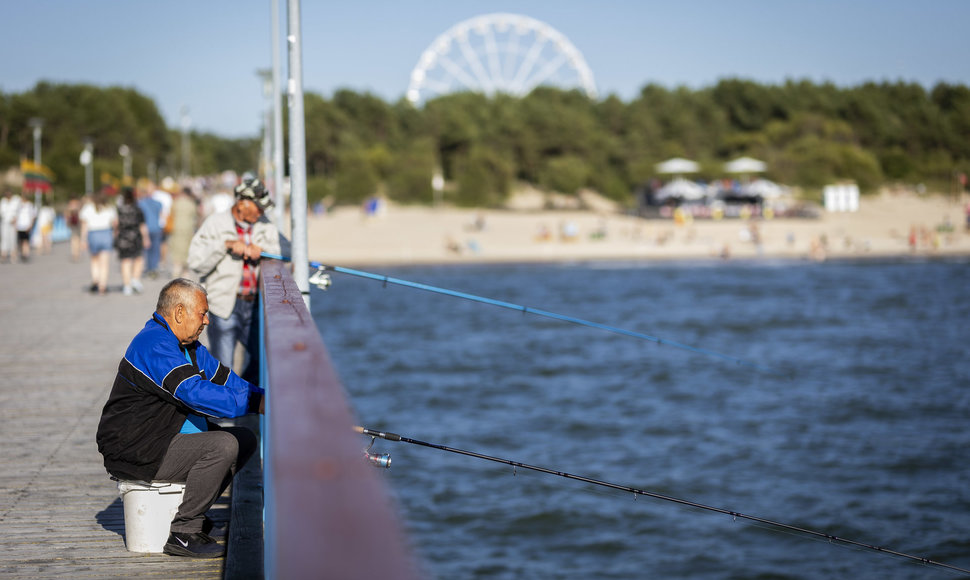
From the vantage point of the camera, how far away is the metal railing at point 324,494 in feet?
5.02

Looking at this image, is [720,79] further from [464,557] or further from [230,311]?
[230,311]

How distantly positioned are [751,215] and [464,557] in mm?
Result: 51911

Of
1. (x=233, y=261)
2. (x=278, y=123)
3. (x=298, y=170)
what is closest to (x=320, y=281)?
(x=298, y=170)

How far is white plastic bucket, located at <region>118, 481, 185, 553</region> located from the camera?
4.29 m

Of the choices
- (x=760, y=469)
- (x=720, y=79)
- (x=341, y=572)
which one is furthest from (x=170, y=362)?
(x=720, y=79)

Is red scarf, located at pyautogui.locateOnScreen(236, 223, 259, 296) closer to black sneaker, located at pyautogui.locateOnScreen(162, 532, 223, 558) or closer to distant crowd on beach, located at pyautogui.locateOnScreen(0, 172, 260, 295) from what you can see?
black sneaker, located at pyautogui.locateOnScreen(162, 532, 223, 558)

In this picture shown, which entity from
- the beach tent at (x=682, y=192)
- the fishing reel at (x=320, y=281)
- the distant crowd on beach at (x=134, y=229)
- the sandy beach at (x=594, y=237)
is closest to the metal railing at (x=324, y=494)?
the fishing reel at (x=320, y=281)

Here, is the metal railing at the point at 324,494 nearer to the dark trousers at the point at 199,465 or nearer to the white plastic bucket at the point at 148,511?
the dark trousers at the point at 199,465

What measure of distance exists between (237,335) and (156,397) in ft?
8.79

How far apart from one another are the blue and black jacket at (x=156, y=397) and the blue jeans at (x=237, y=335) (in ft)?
7.63

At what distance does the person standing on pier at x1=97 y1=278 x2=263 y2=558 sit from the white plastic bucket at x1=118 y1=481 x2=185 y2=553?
0.13 ft

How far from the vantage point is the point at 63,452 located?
6.39m

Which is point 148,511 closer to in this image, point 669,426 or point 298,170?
point 298,170

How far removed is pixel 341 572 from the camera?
149 centimetres
